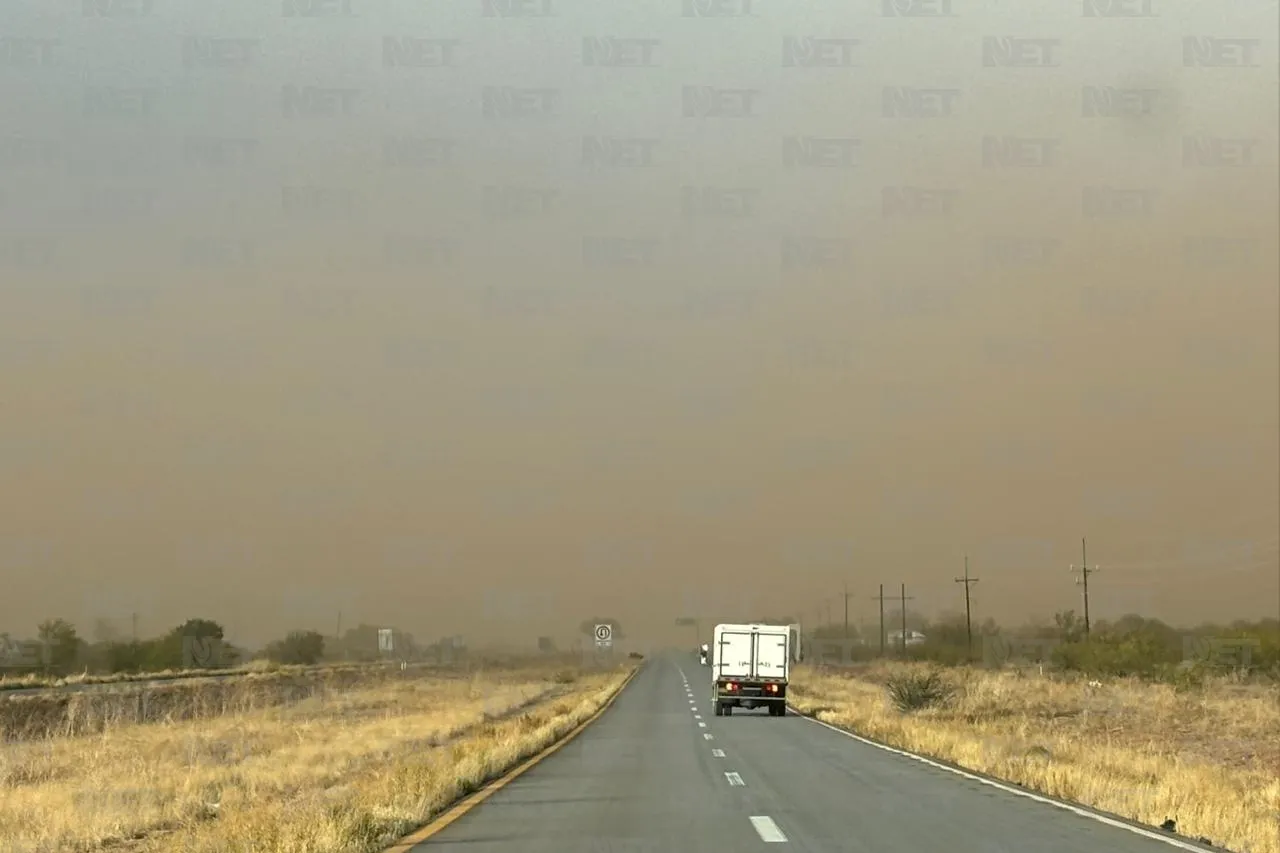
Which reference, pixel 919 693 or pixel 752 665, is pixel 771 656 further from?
pixel 919 693

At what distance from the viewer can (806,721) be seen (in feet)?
124

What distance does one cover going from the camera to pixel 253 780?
2147 centimetres

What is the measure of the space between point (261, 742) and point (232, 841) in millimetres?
22104

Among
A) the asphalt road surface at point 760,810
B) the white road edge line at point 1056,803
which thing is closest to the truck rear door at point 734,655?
the white road edge line at point 1056,803

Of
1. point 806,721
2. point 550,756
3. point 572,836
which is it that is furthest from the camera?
point 806,721

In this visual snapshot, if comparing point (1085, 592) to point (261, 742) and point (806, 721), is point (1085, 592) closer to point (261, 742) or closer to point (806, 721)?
point (806, 721)

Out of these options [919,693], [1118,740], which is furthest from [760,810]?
[919,693]

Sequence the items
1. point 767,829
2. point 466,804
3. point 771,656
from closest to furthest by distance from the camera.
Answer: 1. point 767,829
2. point 466,804
3. point 771,656

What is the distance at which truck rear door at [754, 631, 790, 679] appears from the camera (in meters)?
41.3

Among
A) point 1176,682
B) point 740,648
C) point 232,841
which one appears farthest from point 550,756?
point 1176,682

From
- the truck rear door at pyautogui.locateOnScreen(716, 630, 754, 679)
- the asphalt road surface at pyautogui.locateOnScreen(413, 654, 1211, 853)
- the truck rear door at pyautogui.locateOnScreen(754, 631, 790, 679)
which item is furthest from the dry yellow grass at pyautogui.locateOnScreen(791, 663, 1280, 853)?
the truck rear door at pyautogui.locateOnScreen(716, 630, 754, 679)

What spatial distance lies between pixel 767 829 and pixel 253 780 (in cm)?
1114

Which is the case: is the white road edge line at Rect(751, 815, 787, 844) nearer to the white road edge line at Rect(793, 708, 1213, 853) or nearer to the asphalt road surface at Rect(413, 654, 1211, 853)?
the asphalt road surface at Rect(413, 654, 1211, 853)

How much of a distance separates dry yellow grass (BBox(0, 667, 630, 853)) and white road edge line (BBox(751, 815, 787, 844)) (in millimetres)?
3487
